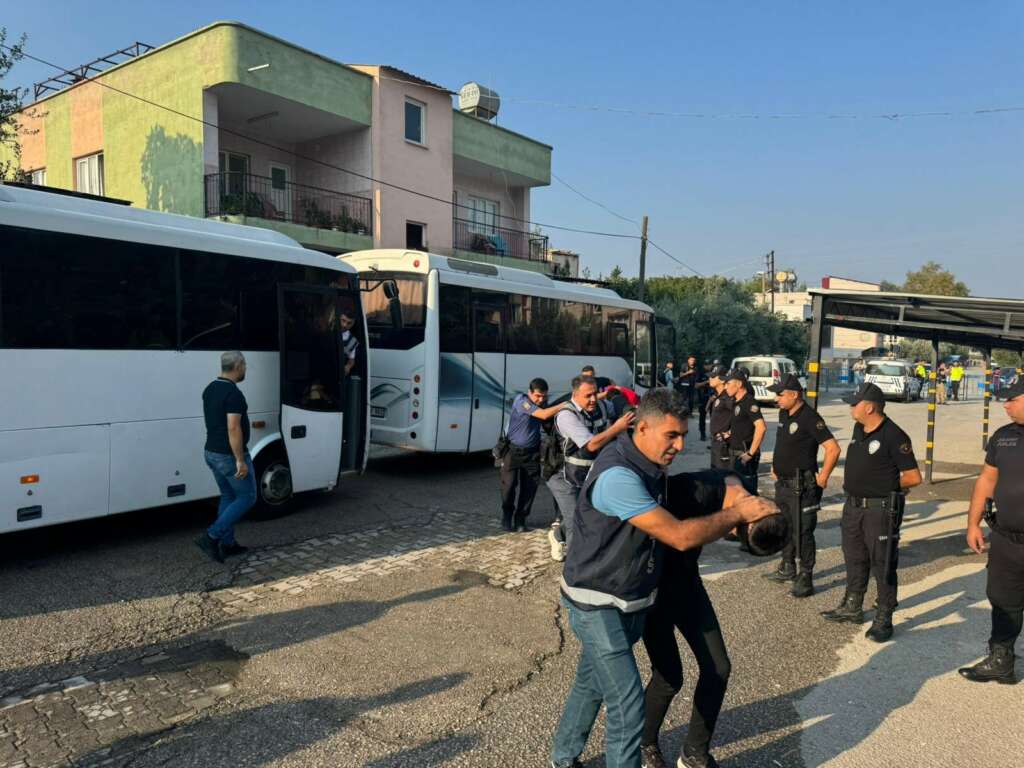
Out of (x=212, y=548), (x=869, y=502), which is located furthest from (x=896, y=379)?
(x=212, y=548)

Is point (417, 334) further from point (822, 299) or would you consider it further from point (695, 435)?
point (695, 435)

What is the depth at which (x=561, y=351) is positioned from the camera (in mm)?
13609

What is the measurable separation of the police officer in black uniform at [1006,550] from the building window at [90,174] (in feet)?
75.4

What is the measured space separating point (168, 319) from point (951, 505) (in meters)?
10.4

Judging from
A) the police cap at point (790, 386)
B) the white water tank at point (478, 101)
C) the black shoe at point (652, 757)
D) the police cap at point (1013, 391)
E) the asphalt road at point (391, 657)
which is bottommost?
the asphalt road at point (391, 657)

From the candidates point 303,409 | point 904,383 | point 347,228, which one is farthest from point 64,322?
point 904,383

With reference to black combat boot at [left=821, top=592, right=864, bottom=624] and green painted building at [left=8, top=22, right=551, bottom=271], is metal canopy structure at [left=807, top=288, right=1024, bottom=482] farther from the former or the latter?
green painted building at [left=8, top=22, right=551, bottom=271]

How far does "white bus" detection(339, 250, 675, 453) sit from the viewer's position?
1078 centimetres

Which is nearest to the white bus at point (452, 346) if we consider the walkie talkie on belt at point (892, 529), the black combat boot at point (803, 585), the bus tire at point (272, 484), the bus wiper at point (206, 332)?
the bus tire at point (272, 484)

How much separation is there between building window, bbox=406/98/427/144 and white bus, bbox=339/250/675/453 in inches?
430

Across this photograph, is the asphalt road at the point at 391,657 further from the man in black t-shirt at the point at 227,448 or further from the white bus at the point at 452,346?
the white bus at the point at 452,346

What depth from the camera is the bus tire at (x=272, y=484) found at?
26.3ft

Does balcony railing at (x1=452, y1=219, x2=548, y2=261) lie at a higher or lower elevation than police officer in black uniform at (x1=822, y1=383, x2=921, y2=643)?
higher

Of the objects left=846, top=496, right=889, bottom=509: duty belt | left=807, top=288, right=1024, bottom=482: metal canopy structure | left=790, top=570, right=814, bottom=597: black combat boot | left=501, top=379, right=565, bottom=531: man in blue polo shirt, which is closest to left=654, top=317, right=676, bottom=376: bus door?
left=807, top=288, right=1024, bottom=482: metal canopy structure
